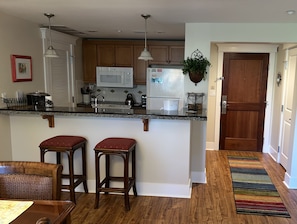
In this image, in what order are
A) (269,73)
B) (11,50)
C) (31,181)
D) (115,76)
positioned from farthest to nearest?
(115,76) < (269,73) < (11,50) < (31,181)

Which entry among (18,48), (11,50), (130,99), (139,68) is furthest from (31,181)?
(130,99)

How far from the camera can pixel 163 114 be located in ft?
10.7

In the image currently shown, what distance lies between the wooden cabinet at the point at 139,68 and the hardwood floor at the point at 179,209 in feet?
8.73

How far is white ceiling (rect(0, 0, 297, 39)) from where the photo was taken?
2.76m

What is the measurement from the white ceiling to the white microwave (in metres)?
1.63

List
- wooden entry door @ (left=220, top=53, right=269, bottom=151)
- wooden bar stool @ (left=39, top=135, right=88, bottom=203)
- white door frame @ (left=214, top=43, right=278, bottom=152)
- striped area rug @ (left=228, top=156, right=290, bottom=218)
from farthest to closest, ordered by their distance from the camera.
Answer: wooden entry door @ (left=220, top=53, right=269, bottom=151) → white door frame @ (left=214, top=43, right=278, bottom=152) → striped area rug @ (left=228, top=156, right=290, bottom=218) → wooden bar stool @ (left=39, top=135, right=88, bottom=203)

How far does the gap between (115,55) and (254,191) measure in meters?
3.69

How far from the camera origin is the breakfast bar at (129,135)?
3404 millimetres

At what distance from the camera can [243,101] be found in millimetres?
5586

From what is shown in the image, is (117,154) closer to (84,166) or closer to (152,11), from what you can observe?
(84,166)

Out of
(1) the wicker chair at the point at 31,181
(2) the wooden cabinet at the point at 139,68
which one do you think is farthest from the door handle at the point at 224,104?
(1) the wicker chair at the point at 31,181

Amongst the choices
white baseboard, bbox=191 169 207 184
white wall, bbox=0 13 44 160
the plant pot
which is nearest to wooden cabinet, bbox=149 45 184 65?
the plant pot

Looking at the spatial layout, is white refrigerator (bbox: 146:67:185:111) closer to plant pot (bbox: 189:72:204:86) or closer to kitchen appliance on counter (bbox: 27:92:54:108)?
plant pot (bbox: 189:72:204:86)

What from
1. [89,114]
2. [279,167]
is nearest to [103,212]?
[89,114]
